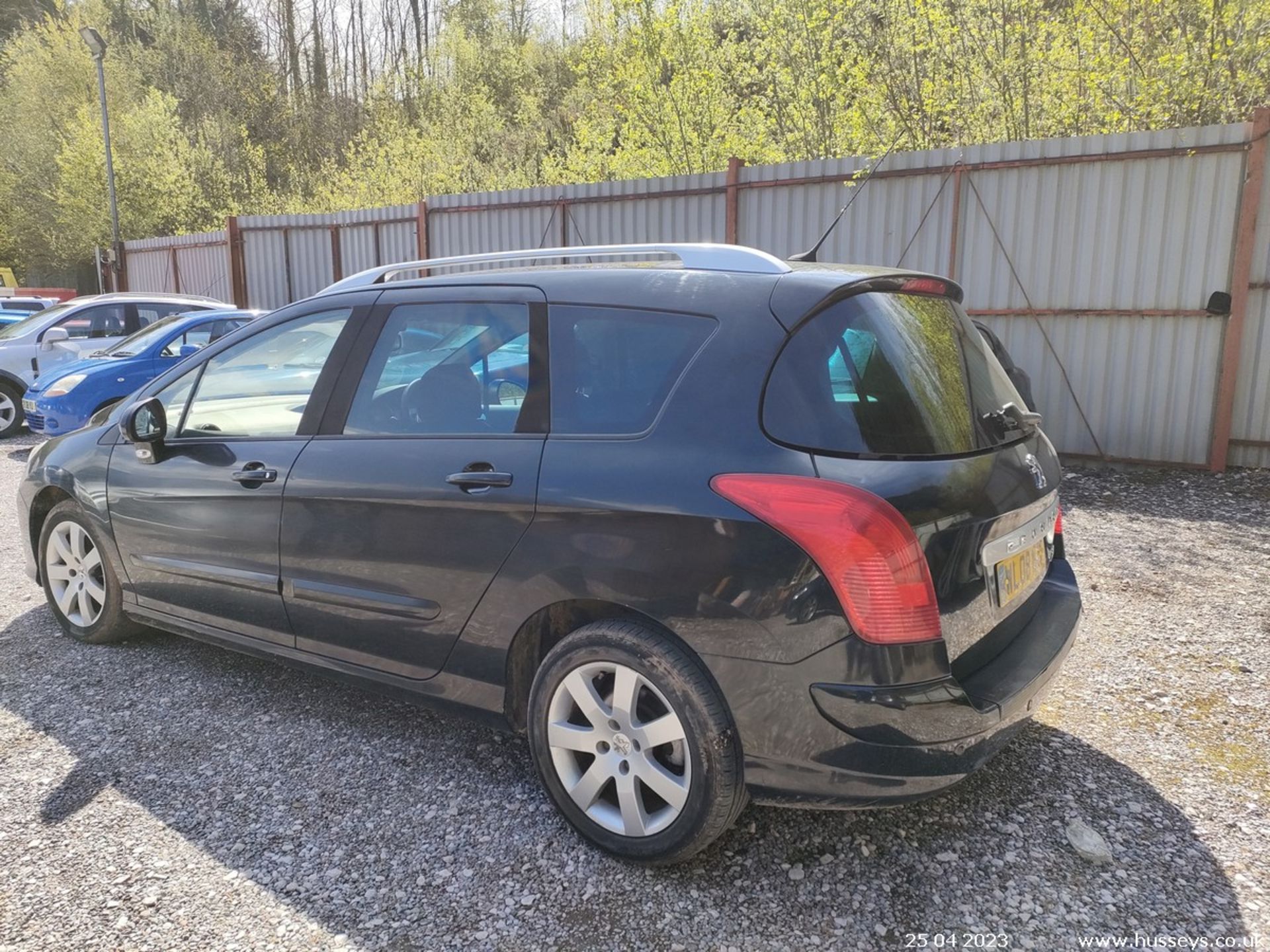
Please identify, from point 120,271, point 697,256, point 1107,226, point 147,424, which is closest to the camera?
point 697,256

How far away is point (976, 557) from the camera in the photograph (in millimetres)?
2271

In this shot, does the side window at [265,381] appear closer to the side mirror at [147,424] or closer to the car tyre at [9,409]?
the side mirror at [147,424]

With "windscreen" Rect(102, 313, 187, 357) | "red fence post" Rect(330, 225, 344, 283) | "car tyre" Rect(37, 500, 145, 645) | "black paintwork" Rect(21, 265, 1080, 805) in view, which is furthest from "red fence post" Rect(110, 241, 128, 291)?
"black paintwork" Rect(21, 265, 1080, 805)

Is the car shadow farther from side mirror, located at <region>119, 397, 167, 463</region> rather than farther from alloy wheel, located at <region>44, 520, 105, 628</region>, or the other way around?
side mirror, located at <region>119, 397, 167, 463</region>

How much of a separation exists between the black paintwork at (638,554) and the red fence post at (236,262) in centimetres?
1398

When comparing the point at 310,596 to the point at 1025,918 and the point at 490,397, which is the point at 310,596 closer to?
the point at 490,397

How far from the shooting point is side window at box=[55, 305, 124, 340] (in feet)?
34.6

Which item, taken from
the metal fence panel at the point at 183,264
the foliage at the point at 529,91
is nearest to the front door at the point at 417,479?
Answer: the foliage at the point at 529,91

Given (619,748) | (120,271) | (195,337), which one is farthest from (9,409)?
(619,748)

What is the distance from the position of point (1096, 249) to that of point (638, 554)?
22.6 feet

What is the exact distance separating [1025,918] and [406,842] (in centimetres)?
169

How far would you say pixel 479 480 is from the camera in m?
2.62

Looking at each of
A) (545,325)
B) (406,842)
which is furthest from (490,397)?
(406,842)

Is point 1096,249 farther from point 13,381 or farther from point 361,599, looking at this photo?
point 13,381
